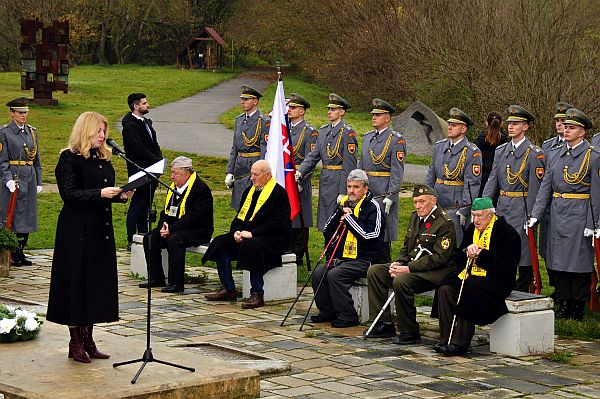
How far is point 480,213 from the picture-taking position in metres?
10.4

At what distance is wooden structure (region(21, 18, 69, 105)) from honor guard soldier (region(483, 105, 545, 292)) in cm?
2325

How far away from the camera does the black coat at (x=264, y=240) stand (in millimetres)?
12359

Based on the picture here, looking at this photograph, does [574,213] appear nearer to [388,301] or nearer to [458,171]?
[458,171]

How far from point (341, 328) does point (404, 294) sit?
86 cm

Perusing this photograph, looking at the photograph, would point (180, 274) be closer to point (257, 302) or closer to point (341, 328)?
point (257, 302)

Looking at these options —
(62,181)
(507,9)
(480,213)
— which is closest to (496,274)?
(480,213)

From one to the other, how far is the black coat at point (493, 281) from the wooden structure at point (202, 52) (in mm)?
52368

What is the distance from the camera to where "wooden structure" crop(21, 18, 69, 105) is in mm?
34031

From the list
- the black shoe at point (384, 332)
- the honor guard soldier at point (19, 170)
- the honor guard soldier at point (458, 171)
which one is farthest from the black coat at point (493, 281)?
the honor guard soldier at point (19, 170)

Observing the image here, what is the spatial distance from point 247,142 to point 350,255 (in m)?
3.86

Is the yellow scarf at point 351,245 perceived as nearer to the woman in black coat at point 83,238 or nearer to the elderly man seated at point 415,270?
the elderly man seated at point 415,270

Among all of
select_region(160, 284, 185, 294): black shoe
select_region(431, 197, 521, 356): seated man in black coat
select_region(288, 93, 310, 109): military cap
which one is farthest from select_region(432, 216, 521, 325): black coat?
select_region(288, 93, 310, 109): military cap

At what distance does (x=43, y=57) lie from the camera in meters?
34.4

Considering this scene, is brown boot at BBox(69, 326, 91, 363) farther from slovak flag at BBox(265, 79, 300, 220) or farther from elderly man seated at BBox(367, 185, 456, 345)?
slovak flag at BBox(265, 79, 300, 220)
